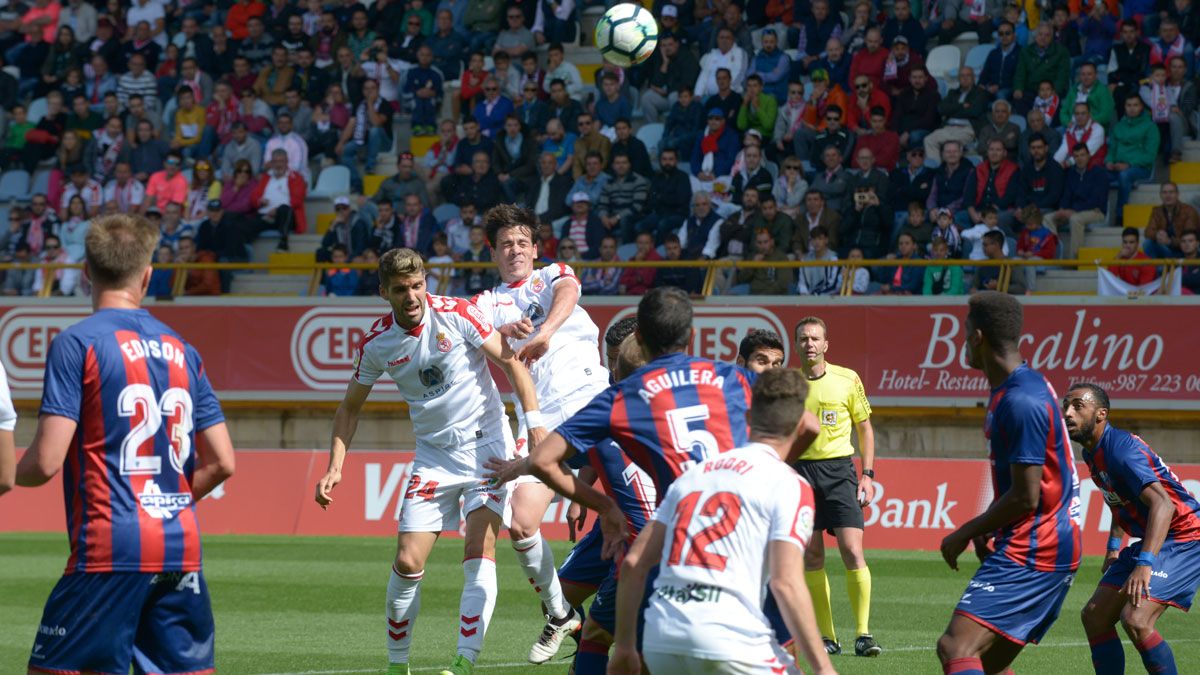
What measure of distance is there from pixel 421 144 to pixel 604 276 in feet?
18.8

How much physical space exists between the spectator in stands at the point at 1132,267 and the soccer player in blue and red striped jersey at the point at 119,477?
50.0ft

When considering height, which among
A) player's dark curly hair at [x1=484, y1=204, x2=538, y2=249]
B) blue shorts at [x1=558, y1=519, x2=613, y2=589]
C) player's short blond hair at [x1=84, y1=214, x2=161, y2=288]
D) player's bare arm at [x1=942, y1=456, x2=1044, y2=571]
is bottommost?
blue shorts at [x1=558, y1=519, x2=613, y2=589]

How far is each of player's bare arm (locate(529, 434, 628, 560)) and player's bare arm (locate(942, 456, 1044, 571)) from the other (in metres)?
1.32

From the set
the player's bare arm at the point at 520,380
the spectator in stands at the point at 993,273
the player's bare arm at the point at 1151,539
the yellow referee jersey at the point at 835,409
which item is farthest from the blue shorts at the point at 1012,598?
the spectator in stands at the point at 993,273

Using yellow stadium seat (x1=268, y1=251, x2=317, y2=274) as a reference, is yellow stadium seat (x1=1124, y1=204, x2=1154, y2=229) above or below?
above

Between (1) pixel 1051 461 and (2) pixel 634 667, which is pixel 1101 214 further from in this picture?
(2) pixel 634 667

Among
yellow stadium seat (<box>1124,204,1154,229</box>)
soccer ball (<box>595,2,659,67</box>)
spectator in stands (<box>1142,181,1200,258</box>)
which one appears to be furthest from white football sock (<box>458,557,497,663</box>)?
yellow stadium seat (<box>1124,204,1154,229</box>)

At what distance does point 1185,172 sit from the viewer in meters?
20.7

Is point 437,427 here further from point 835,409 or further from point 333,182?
point 333,182

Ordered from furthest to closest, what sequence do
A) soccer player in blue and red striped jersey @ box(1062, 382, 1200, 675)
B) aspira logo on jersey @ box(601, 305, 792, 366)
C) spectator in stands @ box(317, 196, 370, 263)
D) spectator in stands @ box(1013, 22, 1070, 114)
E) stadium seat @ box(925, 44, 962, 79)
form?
1. spectator in stands @ box(317, 196, 370, 263)
2. stadium seat @ box(925, 44, 962, 79)
3. spectator in stands @ box(1013, 22, 1070, 114)
4. aspira logo on jersey @ box(601, 305, 792, 366)
5. soccer player in blue and red striped jersey @ box(1062, 382, 1200, 675)

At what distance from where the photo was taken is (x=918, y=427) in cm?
2009

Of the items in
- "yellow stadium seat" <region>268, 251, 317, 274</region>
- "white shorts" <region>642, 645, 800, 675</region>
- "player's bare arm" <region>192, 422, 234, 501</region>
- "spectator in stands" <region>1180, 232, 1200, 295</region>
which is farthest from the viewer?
"yellow stadium seat" <region>268, 251, 317, 274</region>

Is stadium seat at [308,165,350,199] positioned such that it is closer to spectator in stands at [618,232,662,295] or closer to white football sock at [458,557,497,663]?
spectator in stands at [618,232,662,295]

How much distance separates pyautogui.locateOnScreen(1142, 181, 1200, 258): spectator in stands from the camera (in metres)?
18.9
